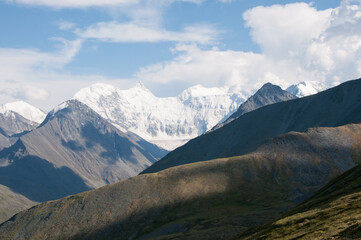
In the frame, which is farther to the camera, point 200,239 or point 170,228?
point 170,228

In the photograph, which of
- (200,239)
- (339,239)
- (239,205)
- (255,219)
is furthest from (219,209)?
(339,239)

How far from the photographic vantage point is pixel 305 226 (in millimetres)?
63281

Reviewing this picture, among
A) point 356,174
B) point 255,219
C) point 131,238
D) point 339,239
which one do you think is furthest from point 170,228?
point 339,239

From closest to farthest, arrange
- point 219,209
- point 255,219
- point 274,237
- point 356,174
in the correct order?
point 274,237
point 356,174
point 255,219
point 219,209

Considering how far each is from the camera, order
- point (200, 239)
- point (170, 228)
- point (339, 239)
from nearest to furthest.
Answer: point (339, 239) → point (200, 239) → point (170, 228)

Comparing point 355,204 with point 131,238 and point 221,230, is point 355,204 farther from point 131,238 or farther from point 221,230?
point 131,238

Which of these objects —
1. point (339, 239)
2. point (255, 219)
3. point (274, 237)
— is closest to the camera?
point (339, 239)

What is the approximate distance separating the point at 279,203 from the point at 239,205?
19.7m

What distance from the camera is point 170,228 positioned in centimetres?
18088

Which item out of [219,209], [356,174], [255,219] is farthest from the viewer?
[219,209]

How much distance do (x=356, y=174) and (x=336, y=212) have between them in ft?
151

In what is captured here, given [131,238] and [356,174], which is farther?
[131,238]

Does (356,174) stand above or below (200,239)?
above

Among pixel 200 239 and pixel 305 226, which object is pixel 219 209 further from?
pixel 305 226
